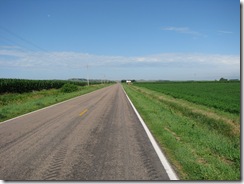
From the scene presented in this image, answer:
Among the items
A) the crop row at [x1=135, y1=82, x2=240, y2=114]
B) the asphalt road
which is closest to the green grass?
the asphalt road

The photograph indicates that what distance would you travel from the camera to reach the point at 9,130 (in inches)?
388

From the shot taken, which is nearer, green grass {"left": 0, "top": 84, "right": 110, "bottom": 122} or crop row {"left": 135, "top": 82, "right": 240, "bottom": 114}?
green grass {"left": 0, "top": 84, "right": 110, "bottom": 122}

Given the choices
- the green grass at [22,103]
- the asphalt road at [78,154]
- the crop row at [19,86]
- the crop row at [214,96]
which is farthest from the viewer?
the crop row at [19,86]

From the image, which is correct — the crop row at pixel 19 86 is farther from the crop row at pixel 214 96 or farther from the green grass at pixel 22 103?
the crop row at pixel 214 96

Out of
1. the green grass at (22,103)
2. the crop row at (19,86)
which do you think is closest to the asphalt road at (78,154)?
the green grass at (22,103)

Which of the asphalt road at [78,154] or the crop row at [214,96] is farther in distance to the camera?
the crop row at [214,96]

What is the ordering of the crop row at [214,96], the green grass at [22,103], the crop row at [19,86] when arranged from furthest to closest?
the crop row at [19,86] → the crop row at [214,96] → the green grass at [22,103]

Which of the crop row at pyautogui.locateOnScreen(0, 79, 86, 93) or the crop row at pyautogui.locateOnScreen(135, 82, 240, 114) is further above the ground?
the crop row at pyautogui.locateOnScreen(0, 79, 86, 93)

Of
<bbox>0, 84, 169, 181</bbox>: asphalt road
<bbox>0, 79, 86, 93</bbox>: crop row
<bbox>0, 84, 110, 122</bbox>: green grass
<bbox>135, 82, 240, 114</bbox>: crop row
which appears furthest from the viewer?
<bbox>0, 79, 86, 93</bbox>: crop row

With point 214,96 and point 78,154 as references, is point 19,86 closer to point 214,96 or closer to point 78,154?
point 214,96

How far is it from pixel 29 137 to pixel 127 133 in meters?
3.42

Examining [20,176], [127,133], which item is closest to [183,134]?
[127,133]

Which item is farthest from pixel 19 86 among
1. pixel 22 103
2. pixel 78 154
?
pixel 78 154

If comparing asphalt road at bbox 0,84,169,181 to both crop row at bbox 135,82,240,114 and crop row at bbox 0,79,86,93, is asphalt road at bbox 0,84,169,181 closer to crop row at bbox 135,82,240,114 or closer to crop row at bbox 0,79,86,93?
crop row at bbox 135,82,240,114
